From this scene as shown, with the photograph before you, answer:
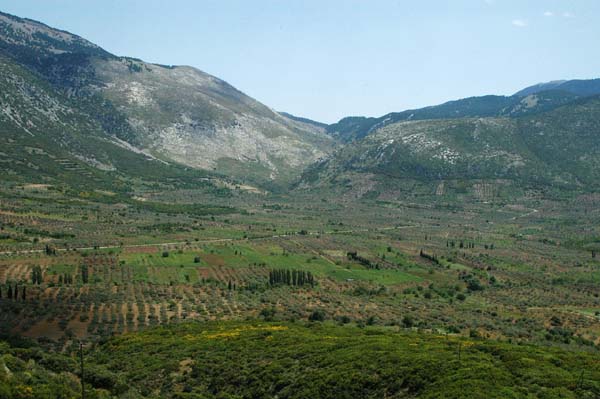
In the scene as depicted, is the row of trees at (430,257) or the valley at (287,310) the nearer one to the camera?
the valley at (287,310)

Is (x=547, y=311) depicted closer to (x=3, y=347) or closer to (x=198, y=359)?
(x=198, y=359)

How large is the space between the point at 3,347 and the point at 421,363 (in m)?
35.6

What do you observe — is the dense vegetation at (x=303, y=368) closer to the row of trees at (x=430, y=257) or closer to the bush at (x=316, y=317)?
the bush at (x=316, y=317)

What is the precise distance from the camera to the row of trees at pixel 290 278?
368 feet

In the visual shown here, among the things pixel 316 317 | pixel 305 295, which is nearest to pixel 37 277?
pixel 305 295

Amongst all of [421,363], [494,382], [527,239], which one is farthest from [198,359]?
[527,239]

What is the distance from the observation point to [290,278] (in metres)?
115

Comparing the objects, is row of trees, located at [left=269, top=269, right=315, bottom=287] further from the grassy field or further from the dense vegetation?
the dense vegetation

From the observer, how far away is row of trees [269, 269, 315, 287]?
368 feet

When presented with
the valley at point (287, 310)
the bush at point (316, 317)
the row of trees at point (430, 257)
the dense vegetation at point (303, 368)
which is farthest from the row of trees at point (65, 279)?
the row of trees at point (430, 257)

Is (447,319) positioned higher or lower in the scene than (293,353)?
lower

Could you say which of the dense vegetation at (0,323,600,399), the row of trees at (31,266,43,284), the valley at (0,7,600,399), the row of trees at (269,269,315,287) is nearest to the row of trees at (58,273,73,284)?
the valley at (0,7,600,399)

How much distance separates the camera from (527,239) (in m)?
182

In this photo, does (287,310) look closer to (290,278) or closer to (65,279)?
(290,278)
